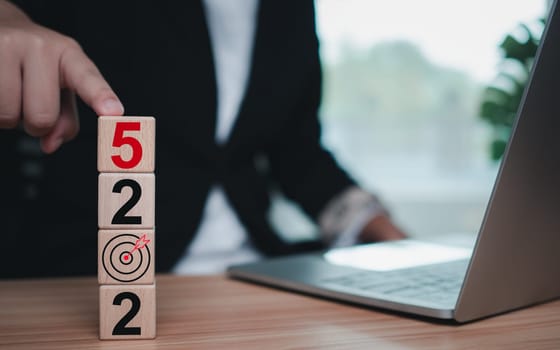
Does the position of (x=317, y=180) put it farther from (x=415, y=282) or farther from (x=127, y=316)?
(x=127, y=316)

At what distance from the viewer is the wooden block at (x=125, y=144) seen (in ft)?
1.66

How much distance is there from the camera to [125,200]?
1.67 feet

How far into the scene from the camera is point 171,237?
1.05m

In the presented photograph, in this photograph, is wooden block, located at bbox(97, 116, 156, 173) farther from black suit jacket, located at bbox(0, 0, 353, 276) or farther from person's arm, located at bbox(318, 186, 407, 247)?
person's arm, located at bbox(318, 186, 407, 247)

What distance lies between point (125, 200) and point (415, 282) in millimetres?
346

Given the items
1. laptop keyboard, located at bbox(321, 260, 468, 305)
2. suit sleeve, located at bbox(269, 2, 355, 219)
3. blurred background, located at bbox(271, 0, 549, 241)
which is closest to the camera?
laptop keyboard, located at bbox(321, 260, 468, 305)

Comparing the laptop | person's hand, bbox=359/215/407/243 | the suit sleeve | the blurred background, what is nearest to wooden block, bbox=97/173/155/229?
the laptop

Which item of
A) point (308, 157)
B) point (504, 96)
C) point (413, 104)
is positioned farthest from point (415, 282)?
point (413, 104)

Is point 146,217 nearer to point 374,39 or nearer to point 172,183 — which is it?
point 172,183

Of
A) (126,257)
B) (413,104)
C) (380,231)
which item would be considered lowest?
(380,231)

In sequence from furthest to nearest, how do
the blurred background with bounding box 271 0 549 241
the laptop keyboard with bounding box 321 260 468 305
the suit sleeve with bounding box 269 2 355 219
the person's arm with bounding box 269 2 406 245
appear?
the blurred background with bounding box 271 0 549 241
the suit sleeve with bounding box 269 2 355 219
the person's arm with bounding box 269 2 406 245
the laptop keyboard with bounding box 321 260 468 305

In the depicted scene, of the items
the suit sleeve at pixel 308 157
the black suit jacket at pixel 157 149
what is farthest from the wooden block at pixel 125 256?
the suit sleeve at pixel 308 157

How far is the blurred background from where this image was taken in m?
2.43

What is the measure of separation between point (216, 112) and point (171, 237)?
0.25 meters
